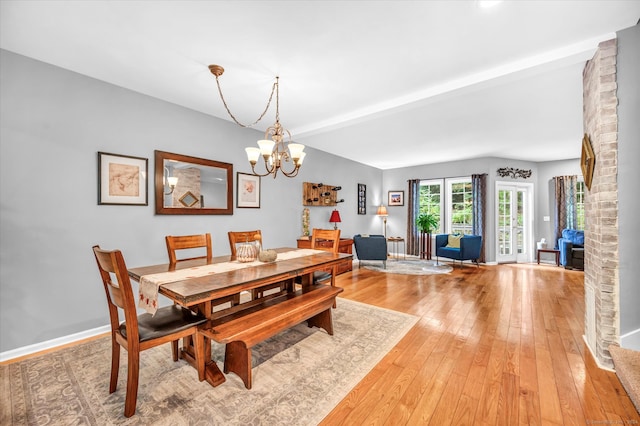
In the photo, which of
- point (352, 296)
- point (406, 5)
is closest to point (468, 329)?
point (352, 296)

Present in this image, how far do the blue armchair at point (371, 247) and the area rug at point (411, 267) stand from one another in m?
0.25

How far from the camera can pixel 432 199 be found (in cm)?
728

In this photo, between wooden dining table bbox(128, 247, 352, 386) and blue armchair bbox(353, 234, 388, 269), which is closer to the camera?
wooden dining table bbox(128, 247, 352, 386)

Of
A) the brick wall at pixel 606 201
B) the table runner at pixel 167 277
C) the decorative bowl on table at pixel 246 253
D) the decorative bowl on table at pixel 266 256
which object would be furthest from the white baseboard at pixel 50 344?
the brick wall at pixel 606 201

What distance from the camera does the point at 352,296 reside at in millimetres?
3805

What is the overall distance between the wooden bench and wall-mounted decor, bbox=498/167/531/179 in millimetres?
6085

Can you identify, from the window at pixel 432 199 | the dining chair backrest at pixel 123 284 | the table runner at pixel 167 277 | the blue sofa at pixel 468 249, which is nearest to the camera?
the dining chair backrest at pixel 123 284

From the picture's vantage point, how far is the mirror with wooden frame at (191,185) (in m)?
3.12

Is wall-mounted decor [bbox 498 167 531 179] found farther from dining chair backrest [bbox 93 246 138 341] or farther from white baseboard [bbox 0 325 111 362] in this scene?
white baseboard [bbox 0 325 111 362]

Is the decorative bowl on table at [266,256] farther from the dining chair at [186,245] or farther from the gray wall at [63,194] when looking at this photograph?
the gray wall at [63,194]

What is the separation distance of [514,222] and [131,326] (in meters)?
7.87

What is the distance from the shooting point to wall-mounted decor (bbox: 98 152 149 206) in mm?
2697

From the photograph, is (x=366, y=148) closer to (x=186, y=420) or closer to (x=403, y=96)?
(x=403, y=96)

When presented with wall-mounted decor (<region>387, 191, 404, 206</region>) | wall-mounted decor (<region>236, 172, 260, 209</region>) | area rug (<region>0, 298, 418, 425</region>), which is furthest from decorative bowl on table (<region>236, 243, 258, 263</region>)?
wall-mounted decor (<region>387, 191, 404, 206</region>)
